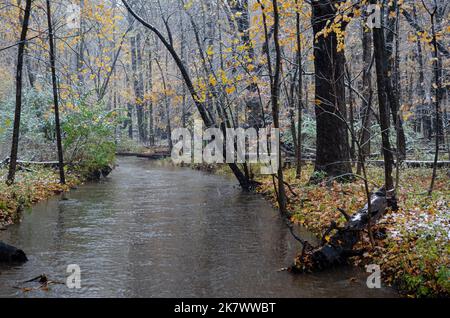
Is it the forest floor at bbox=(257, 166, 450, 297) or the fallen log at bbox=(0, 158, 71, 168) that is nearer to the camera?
the forest floor at bbox=(257, 166, 450, 297)

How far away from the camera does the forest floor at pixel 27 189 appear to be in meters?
10.8

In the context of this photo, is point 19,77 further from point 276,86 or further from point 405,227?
point 405,227

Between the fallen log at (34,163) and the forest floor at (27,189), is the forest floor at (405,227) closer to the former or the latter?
the forest floor at (27,189)

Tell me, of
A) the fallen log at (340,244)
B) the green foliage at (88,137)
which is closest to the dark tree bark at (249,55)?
the green foliage at (88,137)

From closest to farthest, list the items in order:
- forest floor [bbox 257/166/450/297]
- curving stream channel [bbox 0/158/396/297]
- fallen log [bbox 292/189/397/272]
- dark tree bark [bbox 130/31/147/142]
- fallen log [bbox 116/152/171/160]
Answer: forest floor [bbox 257/166/450/297], curving stream channel [bbox 0/158/396/297], fallen log [bbox 292/189/397/272], fallen log [bbox 116/152/171/160], dark tree bark [bbox 130/31/147/142]

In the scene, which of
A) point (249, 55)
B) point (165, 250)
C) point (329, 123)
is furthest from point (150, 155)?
point (165, 250)

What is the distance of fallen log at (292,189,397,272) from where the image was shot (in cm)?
708

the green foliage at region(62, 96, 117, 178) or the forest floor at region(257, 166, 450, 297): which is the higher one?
the green foliage at region(62, 96, 117, 178)

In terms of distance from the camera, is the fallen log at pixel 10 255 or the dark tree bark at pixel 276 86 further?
the dark tree bark at pixel 276 86

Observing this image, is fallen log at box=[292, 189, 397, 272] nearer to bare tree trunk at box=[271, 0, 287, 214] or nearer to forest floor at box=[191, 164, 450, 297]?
forest floor at box=[191, 164, 450, 297]

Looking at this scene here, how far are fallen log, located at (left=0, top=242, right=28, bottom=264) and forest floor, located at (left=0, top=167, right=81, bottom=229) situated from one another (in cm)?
292

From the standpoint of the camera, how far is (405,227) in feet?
24.0

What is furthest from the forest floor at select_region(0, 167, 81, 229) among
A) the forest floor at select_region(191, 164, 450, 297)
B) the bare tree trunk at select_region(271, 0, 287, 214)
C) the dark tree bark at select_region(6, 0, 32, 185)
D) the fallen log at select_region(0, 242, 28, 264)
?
the forest floor at select_region(191, 164, 450, 297)

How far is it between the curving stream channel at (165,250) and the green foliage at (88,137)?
5525mm
